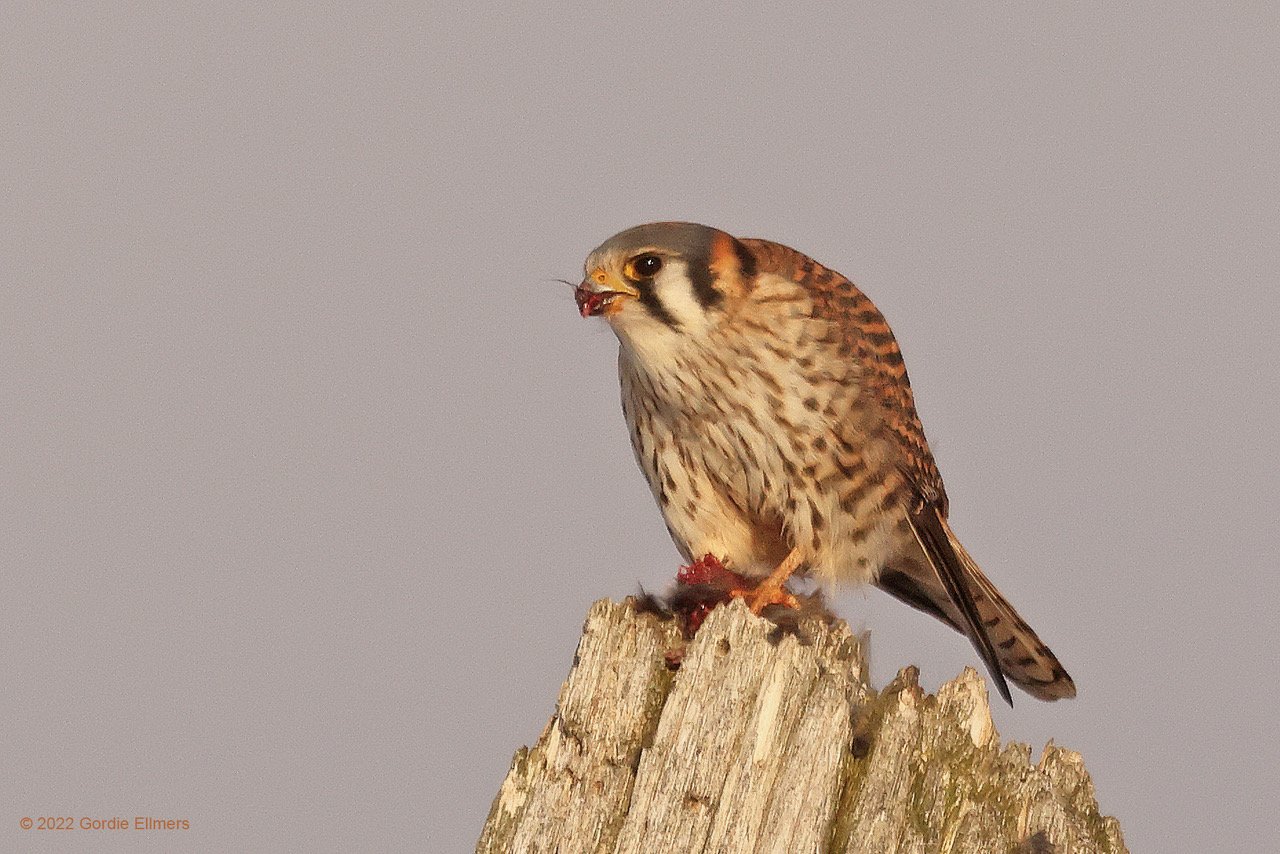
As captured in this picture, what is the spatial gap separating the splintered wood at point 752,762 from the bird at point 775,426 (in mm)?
506

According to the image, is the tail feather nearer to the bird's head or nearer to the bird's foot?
the bird's foot

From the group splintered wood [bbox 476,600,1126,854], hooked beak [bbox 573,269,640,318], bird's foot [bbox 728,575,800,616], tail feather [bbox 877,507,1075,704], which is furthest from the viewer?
tail feather [bbox 877,507,1075,704]

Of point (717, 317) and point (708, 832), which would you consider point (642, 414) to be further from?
point (708, 832)

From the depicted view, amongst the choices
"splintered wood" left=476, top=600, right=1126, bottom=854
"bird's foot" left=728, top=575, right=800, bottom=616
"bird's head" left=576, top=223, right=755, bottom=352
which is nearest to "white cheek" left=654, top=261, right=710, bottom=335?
"bird's head" left=576, top=223, right=755, bottom=352

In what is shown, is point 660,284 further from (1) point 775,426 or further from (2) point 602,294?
(1) point 775,426

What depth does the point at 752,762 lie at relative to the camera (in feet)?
9.32

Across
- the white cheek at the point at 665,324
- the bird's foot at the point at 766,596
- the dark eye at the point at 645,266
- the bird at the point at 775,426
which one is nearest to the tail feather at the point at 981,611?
the bird at the point at 775,426

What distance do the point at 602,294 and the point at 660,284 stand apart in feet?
0.46

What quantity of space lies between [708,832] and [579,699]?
37 cm

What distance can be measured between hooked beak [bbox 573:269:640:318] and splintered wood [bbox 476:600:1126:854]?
76 cm

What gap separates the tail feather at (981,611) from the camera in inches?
155

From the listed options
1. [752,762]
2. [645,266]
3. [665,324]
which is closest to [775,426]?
[665,324]

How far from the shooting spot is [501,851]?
114 inches

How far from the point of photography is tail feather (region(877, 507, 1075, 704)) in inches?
155
